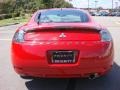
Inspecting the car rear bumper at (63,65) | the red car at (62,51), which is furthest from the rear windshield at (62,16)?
the car rear bumper at (63,65)

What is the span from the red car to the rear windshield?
77cm

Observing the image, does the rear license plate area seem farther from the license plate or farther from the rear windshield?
the rear windshield

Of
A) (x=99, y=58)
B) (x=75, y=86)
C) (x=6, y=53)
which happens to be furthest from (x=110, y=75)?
(x=6, y=53)

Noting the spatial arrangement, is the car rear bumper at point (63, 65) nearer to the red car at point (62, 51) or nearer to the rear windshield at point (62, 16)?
the red car at point (62, 51)

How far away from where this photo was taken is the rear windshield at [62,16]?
23.6 ft

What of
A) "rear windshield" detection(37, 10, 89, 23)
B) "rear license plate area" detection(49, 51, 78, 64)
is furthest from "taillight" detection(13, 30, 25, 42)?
"rear windshield" detection(37, 10, 89, 23)

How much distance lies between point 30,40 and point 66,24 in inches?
28.8

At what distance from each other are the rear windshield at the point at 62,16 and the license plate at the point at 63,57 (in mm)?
1164

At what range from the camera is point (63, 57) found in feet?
19.9

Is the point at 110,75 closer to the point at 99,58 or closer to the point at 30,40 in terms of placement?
the point at 99,58

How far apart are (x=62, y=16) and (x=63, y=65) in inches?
66.7

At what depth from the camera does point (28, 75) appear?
6.26 m

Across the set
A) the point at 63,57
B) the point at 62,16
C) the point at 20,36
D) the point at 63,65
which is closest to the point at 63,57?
the point at 63,57

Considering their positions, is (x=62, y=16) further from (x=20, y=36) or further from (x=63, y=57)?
(x=63, y=57)
